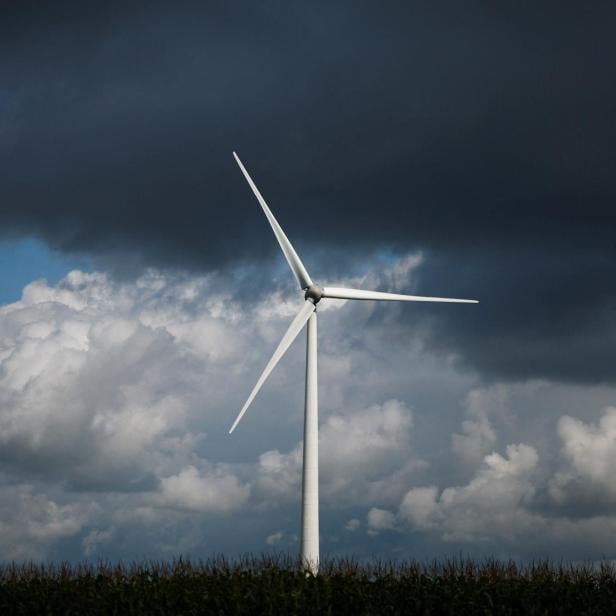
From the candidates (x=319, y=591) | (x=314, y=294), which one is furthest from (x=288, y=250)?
(x=319, y=591)

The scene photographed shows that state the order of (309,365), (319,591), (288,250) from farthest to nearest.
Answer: (288,250)
(309,365)
(319,591)

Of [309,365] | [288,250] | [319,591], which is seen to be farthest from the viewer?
[288,250]

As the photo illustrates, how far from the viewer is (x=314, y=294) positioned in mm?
50156

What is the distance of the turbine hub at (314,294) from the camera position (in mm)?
50125

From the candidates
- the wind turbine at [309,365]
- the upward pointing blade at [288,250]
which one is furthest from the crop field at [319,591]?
the upward pointing blade at [288,250]

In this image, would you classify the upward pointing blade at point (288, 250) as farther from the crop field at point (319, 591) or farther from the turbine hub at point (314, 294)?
the crop field at point (319, 591)

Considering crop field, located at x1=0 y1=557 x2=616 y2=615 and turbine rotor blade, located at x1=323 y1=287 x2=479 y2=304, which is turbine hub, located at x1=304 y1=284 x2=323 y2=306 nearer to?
turbine rotor blade, located at x1=323 y1=287 x2=479 y2=304

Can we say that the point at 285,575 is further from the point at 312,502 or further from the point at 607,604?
the point at 607,604

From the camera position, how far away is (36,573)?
1702 inches

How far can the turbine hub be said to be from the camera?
164ft

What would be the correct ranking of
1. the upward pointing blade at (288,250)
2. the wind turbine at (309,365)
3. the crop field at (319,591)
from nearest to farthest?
the crop field at (319,591), the wind turbine at (309,365), the upward pointing blade at (288,250)

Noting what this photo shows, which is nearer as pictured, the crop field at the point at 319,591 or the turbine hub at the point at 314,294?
the crop field at the point at 319,591

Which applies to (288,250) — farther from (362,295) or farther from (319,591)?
(319,591)

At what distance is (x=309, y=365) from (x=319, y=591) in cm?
1402
